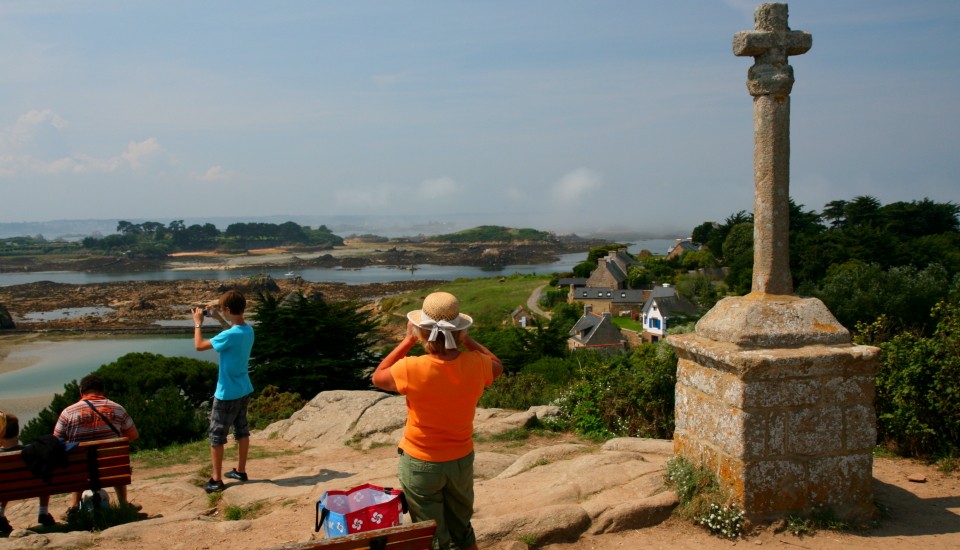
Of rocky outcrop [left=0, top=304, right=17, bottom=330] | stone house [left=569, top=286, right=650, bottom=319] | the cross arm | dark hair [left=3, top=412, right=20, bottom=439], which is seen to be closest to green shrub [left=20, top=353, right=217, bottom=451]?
dark hair [left=3, top=412, right=20, bottom=439]

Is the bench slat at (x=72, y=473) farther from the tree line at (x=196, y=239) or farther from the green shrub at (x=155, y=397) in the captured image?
the tree line at (x=196, y=239)

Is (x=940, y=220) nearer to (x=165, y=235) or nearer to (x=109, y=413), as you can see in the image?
(x=109, y=413)

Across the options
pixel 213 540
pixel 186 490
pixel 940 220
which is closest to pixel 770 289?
pixel 213 540

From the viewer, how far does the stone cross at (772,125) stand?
5.14 metres

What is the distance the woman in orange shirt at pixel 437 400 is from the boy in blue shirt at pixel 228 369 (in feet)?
9.35

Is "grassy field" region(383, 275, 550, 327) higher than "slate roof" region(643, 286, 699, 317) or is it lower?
lower

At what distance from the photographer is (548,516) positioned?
16.0ft

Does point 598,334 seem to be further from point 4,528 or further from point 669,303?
point 4,528

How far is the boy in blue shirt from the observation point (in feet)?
20.6

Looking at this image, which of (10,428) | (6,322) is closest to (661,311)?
(10,428)

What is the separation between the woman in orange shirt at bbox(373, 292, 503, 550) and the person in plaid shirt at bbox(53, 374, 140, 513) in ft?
11.3

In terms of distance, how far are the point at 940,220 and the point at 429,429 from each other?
63405 millimetres

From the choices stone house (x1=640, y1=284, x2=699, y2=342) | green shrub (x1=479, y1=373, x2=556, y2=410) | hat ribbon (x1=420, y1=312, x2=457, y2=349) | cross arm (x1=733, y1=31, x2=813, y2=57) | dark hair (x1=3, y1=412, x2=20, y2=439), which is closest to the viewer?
hat ribbon (x1=420, y1=312, x2=457, y2=349)

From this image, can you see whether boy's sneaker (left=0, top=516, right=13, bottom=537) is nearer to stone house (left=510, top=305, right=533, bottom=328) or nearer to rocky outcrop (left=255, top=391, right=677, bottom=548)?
rocky outcrop (left=255, top=391, right=677, bottom=548)
